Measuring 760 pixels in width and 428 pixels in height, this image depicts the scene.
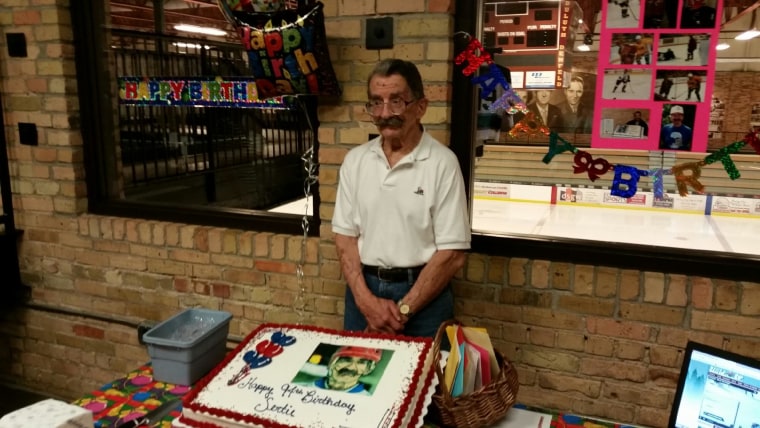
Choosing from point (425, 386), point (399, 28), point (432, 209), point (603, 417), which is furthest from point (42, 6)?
Result: point (603, 417)

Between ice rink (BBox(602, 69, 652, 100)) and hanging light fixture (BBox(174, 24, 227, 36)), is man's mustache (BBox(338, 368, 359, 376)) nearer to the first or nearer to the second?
ice rink (BBox(602, 69, 652, 100))

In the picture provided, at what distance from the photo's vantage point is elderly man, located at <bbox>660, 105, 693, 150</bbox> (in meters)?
2.15

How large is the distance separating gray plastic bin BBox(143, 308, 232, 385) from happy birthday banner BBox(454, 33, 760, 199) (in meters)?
1.35

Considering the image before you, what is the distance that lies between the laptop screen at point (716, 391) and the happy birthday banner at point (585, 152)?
1.00 metres

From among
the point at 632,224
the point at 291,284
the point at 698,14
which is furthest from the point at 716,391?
the point at 632,224

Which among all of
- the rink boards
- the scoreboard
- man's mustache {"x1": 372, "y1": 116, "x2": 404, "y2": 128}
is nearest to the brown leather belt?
man's mustache {"x1": 372, "y1": 116, "x2": 404, "y2": 128}

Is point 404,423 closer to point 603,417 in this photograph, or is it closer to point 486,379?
point 486,379

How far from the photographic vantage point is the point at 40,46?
299 cm

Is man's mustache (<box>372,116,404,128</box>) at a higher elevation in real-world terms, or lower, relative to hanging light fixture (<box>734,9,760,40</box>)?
lower

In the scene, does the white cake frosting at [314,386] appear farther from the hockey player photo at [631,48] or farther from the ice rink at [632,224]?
the ice rink at [632,224]

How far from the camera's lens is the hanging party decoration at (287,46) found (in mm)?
2221

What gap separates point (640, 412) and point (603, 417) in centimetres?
15

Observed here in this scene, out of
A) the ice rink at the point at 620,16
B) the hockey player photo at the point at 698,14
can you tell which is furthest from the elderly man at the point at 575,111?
the hockey player photo at the point at 698,14

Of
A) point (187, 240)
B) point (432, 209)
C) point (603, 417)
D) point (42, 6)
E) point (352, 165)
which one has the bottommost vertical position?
point (603, 417)
